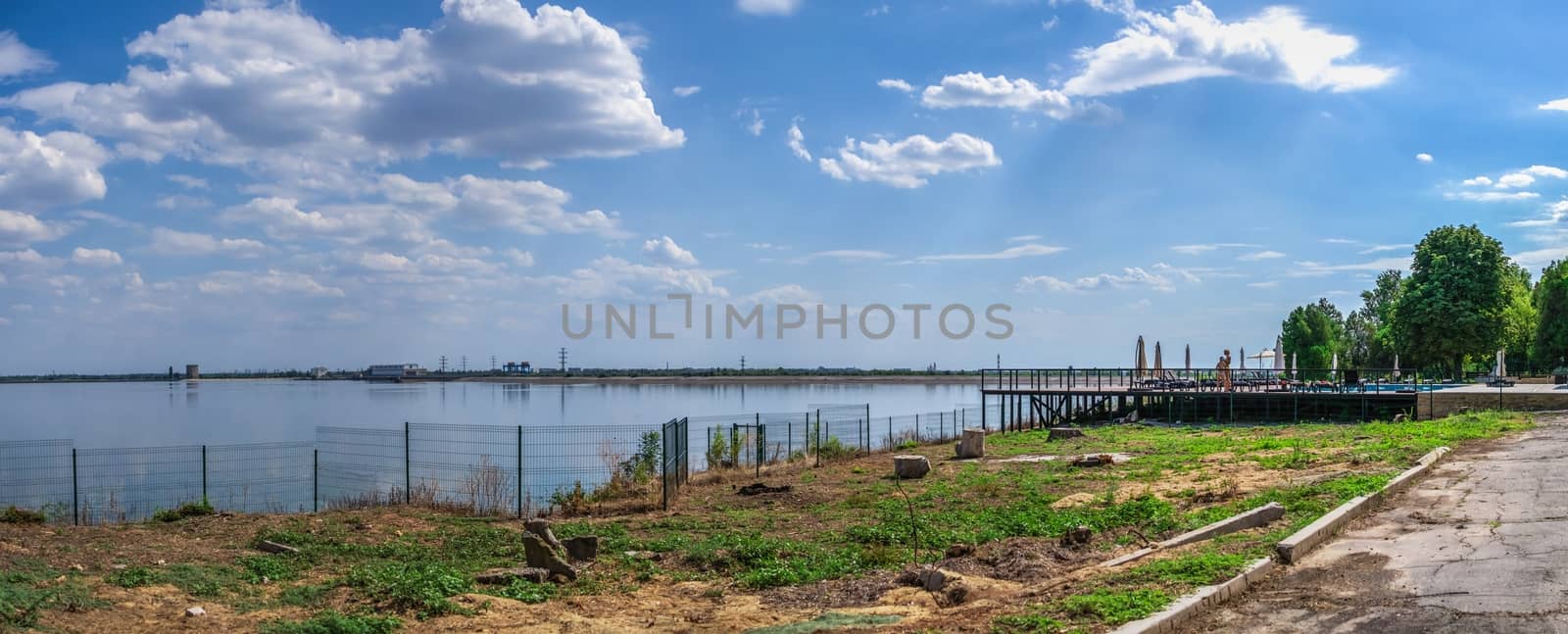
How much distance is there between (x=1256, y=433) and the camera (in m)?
30.8

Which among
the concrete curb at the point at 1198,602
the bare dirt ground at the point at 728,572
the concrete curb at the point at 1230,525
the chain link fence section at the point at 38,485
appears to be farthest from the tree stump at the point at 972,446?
the chain link fence section at the point at 38,485

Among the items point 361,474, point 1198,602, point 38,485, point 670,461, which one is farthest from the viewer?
point 361,474

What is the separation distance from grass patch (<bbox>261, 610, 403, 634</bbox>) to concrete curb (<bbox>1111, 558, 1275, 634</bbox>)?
6.49 metres

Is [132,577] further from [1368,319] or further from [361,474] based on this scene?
[1368,319]

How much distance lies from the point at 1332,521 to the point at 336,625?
10860 millimetres

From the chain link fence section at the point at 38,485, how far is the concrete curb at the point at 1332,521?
63.5 ft

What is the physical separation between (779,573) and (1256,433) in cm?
2344

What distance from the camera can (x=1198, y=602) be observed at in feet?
29.2

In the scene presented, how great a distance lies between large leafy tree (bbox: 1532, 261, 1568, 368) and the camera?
206ft

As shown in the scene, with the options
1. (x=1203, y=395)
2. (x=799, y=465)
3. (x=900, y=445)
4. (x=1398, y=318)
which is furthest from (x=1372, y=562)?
(x=1398, y=318)

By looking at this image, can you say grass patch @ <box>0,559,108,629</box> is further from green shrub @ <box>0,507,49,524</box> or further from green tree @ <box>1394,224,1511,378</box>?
green tree @ <box>1394,224,1511,378</box>

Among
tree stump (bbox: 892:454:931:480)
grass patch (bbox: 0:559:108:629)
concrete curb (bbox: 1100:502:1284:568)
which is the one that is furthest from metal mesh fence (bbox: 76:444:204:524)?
concrete curb (bbox: 1100:502:1284:568)

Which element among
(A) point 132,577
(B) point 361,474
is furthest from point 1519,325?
(A) point 132,577

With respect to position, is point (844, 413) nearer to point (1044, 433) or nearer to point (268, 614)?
point (1044, 433)
